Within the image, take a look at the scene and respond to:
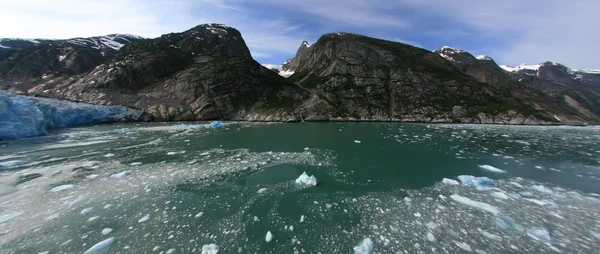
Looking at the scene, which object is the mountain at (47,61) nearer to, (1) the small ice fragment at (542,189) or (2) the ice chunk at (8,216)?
(2) the ice chunk at (8,216)

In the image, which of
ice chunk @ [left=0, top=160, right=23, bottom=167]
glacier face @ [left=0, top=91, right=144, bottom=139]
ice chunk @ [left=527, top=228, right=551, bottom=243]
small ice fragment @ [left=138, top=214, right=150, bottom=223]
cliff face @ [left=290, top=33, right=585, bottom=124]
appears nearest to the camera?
ice chunk @ [left=527, top=228, right=551, bottom=243]

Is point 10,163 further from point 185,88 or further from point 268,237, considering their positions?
point 185,88

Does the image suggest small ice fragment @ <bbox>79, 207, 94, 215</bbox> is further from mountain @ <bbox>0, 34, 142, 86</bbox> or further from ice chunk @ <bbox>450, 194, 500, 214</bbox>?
mountain @ <bbox>0, 34, 142, 86</bbox>

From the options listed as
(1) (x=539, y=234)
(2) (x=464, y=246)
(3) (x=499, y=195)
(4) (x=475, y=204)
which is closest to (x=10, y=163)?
(2) (x=464, y=246)

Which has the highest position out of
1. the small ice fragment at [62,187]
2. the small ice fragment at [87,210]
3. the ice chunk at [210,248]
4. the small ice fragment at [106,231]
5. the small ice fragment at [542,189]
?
the small ice fragment at [542,189]

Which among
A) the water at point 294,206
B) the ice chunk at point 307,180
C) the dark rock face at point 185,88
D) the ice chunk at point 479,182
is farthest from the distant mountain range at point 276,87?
the ice chunk at point 479,182

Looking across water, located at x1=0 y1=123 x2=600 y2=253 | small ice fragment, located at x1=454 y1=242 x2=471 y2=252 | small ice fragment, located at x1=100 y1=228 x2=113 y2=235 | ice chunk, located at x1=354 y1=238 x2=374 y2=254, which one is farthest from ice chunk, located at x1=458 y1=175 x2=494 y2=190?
small ice fragment, located at x1=100 y1=228 x2=113 y2=235
